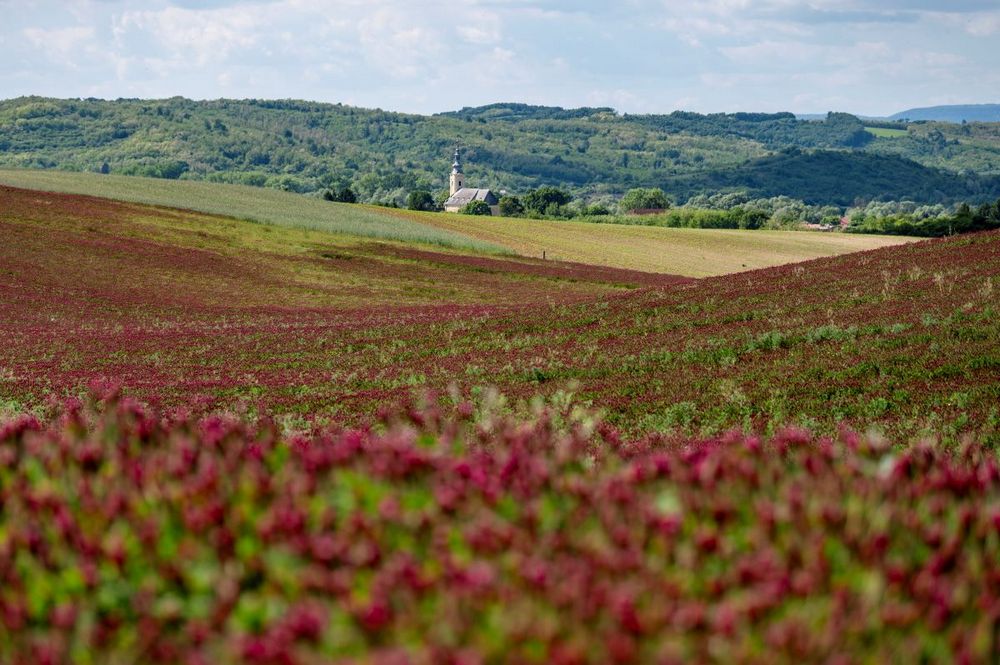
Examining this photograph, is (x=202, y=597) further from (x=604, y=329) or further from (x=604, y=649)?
(x=604, y=329)

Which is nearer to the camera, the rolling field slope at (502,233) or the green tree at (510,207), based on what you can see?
the rolling field slope at (502,233)

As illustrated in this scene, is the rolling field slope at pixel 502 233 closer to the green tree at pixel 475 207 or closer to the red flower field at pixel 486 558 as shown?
the green tree at pixel 475 207

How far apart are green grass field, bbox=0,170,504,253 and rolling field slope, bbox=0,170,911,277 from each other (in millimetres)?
91

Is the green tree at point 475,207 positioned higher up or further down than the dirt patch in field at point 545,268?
higher up

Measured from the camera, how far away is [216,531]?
14.6ft

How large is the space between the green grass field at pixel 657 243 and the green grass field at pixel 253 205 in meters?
4.87

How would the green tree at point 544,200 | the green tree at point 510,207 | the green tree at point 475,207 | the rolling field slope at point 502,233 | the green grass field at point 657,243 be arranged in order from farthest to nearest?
the green tree at point 510,207, the green tree at point 544,200, the green tree at point 475,207, the rolling field slope at point 502,233, the green grass field at point 657,243

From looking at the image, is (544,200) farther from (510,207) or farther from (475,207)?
(475,207)

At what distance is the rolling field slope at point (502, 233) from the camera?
8881cm

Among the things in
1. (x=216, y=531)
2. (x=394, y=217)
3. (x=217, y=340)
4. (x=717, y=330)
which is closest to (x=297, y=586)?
(x=216, y=531)

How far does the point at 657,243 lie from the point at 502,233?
1305 cm

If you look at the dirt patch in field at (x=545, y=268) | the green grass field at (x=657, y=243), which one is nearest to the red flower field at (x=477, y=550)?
the dirt patch in field at (x=545, y=268)

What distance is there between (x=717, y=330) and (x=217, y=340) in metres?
16.2

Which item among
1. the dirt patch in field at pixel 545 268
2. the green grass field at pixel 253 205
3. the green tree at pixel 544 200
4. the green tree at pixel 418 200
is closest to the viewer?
the dirt patch in field at pixel 545 268
